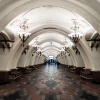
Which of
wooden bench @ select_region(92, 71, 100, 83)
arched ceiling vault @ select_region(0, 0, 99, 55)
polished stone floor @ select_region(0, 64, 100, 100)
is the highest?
arched ceiling vault @ select_region(0, 0, 99, 55)

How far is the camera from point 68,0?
5.82 metres

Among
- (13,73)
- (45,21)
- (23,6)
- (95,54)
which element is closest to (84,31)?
(95,54)

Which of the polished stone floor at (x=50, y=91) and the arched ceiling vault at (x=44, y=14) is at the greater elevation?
the arched ceiling vault at (x=44, y=14)

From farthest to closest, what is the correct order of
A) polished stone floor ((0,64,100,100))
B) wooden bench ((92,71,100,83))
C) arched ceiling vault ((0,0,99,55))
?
wooden bench ((92,71,100,83))
arched ceiling vault ((0,0,99,55))
polished stone floor ((0,64,100,100))

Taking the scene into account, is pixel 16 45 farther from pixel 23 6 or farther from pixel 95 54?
pixel 95 54

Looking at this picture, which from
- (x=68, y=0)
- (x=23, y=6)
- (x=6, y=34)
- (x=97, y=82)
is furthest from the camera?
(x=97, y=82)

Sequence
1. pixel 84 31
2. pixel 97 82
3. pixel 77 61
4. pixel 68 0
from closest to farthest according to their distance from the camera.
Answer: pixel 68 0 < pixel 97 82 < pixel 84 31 < pixel 77 61

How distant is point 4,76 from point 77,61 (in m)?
8.53

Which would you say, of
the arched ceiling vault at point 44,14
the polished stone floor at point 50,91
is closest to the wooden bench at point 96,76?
the polished stone floor at point 50,91

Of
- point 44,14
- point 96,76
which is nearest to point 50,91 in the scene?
point 96,76

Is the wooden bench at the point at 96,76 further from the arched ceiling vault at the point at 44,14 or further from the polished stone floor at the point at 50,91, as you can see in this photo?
the arched ceiling vault at the point at 44,14

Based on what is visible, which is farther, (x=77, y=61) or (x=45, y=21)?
(x=77, y=61)

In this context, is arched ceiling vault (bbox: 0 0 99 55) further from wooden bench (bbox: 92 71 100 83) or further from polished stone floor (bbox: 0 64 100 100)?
polished stone floor (bbox: 0 64 100 100)

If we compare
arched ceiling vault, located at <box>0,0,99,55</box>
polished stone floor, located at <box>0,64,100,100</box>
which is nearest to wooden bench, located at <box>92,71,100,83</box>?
polished stone floor, located at <box>0,64,100,100</box>
